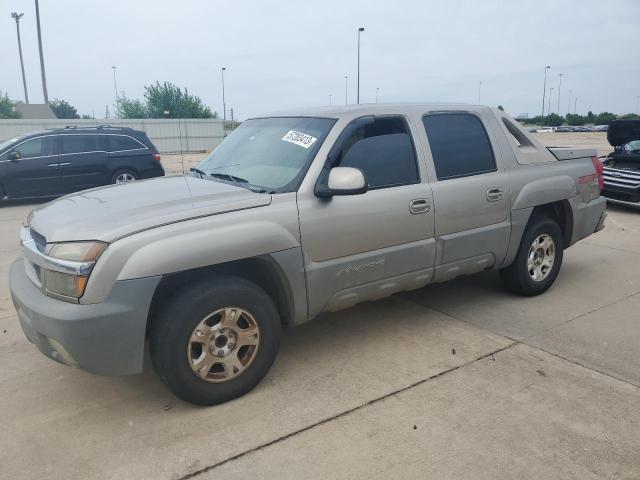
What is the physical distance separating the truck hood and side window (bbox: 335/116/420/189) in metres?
0.77

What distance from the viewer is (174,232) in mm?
2850

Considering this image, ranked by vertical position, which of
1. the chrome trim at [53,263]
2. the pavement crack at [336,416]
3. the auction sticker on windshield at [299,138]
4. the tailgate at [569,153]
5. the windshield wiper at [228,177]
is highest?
the auction sticker on windshield at [299,138]

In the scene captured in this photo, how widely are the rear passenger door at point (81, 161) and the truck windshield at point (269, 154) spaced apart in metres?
8.70

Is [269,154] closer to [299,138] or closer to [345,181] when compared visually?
[299,138]

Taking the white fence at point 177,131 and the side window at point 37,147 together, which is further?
the white fence at point 177,131

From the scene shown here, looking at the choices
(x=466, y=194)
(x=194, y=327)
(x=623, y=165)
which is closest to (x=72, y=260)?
(x=194, y=327)

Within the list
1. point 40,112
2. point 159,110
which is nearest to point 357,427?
point 40,112

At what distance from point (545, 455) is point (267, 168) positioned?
2.44m

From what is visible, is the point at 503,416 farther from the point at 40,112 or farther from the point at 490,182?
the point at 40,112

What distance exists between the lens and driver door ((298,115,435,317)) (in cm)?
338

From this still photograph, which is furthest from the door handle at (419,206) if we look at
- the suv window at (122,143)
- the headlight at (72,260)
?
the suv window at (122,143)

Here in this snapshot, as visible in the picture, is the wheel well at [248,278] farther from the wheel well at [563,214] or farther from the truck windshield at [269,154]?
the wheel well at [563,214]

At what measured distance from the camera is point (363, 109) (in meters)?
3.83

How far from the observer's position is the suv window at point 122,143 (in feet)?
40.3
